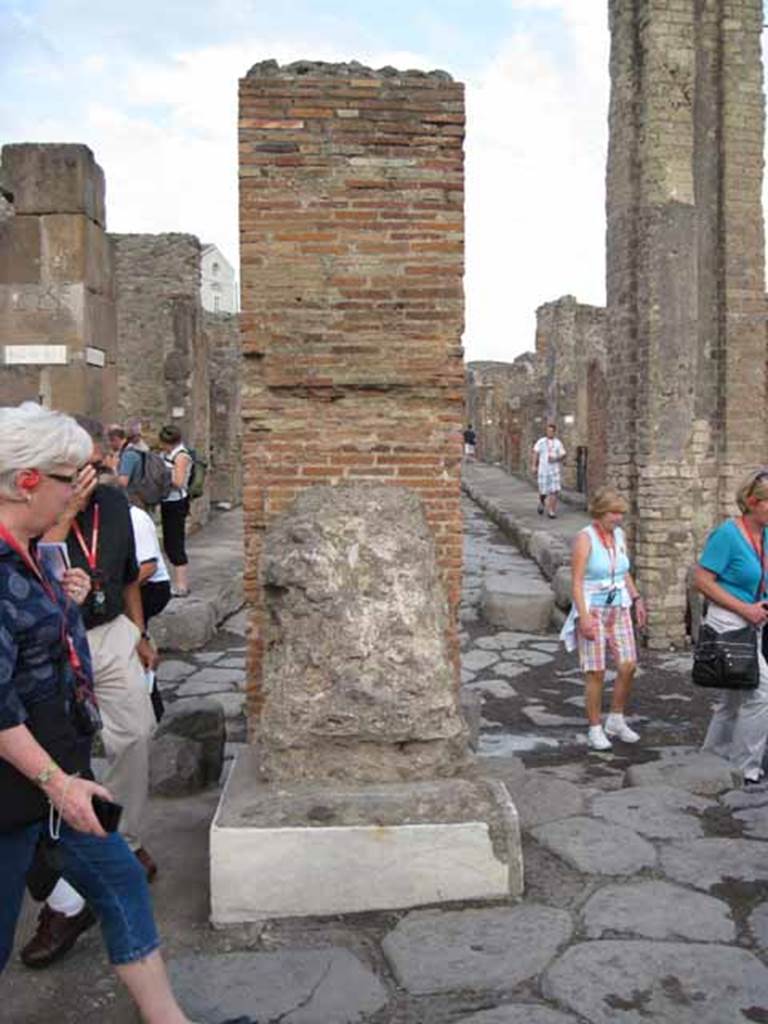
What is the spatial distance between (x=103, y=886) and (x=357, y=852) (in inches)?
46.5

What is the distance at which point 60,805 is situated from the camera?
87.7 inches

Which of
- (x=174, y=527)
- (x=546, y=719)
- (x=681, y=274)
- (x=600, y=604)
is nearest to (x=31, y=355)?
(x=174, y=527)

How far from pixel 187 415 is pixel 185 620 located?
332 inches

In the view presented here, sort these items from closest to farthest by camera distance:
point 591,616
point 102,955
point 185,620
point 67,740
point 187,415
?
point 67,740 → point 102,955 → point 591,616 → point 185,620 → point 187,415

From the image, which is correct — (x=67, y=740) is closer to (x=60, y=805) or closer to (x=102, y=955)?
(x=60, y=805)

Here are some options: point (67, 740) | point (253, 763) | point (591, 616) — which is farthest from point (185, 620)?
point (67, 740)

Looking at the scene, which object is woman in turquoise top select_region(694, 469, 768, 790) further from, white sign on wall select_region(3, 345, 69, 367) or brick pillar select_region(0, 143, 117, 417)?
white sign on wall select_region(3, 345, 69, 367)

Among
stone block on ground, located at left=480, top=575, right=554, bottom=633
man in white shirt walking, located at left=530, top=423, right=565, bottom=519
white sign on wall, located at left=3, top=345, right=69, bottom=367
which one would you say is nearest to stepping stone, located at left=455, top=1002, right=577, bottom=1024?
stone block on ground, located at left=480, top=575, right=554, bottom=633

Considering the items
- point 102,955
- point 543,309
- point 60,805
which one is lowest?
point 102,955

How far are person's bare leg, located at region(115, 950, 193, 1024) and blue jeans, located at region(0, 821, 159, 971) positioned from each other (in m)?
0.02

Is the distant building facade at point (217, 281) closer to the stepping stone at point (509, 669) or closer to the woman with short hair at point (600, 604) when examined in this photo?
the stepping stone at point (509, 669)

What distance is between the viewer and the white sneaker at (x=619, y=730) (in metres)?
6.03

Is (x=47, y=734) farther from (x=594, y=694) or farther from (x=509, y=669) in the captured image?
(x=509, y=669)

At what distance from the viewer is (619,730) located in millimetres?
6066
